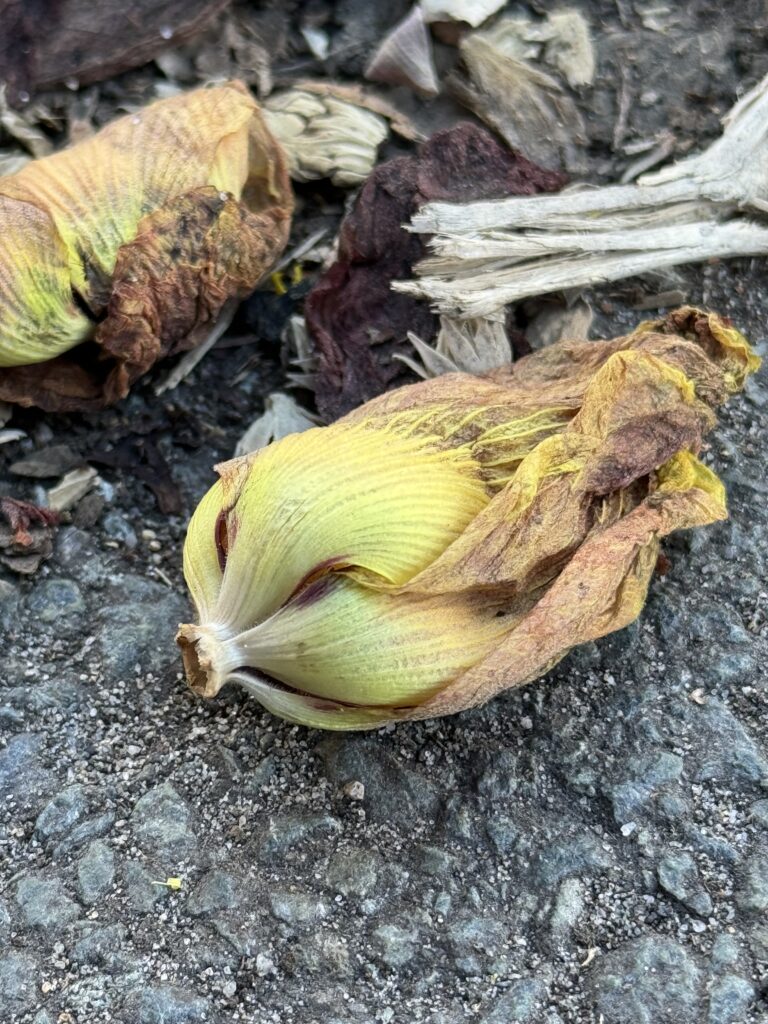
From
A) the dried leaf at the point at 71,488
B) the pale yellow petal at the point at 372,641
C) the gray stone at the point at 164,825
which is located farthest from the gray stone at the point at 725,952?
the dried leaf at the point at 71,488

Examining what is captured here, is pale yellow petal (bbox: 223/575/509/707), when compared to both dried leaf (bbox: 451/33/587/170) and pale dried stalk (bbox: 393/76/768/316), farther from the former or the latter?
dried leaf (bbox: 451/33/587/170)

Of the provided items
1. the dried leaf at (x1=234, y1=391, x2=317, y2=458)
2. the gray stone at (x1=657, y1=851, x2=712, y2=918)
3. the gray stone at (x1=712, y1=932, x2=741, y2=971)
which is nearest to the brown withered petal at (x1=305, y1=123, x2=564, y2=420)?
the dried leaf at (x1=234, y1=391, x2=317, y2=458)

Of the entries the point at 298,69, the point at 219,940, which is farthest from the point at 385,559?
the point at 298,69

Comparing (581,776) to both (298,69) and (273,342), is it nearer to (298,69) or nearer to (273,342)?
(273,342)

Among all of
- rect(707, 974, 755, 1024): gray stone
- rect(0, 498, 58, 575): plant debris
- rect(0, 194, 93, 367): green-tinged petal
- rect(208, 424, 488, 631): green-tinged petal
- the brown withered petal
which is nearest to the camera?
rect(707, 974, 755, 1024): gray stone

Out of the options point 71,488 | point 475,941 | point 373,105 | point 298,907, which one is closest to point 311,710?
point 298,907

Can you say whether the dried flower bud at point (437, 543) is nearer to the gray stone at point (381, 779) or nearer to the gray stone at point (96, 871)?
the gray stone at point (381, 779)

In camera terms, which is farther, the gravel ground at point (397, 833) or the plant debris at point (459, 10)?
the plant debris at point (459, 10)
